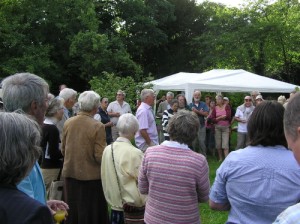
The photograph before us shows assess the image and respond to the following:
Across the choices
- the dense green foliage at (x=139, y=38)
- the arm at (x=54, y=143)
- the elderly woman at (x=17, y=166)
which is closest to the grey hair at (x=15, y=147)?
the elderly woman at (x=17, y=166)

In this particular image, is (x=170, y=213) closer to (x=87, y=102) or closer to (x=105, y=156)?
(x=105, y=156)

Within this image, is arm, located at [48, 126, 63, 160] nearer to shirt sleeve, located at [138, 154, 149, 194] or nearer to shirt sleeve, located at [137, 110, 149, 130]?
shirt sleeve, located at [138, 154, 149, 194]

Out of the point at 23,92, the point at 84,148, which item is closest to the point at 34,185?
the point at 23,92

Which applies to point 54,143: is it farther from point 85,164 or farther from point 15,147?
point 15,147

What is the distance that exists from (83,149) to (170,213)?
1.45 meters

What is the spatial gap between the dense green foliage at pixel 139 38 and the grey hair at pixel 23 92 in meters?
15.7

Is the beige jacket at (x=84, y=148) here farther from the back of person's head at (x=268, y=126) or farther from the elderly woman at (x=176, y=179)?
the back of person's head at (x=268, y=126)

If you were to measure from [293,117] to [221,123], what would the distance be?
891 centimetres

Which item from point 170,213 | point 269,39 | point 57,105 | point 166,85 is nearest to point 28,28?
point 166,85

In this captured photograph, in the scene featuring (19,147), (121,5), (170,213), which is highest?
(121,5)

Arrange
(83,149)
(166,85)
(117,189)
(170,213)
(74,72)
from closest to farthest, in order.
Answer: (170,213)
(117,189)
(83,149)
(166,85)
(74,72)

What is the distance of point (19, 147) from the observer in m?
1.52

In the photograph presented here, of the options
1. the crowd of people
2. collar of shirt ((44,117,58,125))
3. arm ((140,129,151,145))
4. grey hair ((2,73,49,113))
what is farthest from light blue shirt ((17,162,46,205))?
arm ((140,129,151,145))

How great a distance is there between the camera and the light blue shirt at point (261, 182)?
7.79ft
